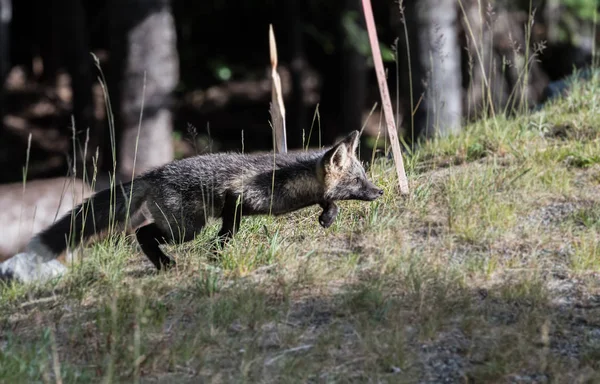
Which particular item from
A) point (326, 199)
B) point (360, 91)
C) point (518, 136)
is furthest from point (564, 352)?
point (360, 91)

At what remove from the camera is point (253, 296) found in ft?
17.1

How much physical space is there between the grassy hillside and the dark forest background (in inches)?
115

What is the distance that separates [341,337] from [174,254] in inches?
68.0

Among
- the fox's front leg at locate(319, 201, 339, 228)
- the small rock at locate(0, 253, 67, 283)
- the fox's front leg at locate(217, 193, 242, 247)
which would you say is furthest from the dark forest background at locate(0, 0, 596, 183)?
the small rock at locate(0, 253, 67, 283)

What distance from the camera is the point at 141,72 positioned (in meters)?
12.6

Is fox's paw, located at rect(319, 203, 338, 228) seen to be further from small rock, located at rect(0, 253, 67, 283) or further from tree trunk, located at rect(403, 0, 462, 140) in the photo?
tree trunk, located at rect(403, 0, 462, 140)

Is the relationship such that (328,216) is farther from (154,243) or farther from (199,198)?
(154,243)

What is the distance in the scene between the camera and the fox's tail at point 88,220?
585 centimetres

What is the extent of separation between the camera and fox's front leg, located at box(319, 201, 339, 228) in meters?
6.38

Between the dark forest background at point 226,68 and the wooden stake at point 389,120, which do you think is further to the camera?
the dark forest background at point 226,68

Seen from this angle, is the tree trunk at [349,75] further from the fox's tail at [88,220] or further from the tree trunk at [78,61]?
the fox's tail at [88,220]

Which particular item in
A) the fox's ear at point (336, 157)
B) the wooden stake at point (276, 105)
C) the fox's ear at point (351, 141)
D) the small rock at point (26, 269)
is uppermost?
the wooden stake at point (276, 105)

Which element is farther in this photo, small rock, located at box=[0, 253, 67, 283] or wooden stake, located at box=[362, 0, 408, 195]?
wooden stake, located at box=[362, 0, 408, 195]

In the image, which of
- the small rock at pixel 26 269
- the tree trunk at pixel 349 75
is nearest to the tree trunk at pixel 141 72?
the tree trunk at pixel 349 75
